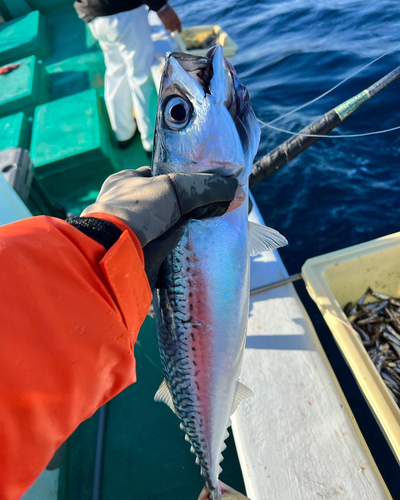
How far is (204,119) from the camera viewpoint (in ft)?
3.92

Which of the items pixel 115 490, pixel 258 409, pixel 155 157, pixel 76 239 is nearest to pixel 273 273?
pixel 258 409

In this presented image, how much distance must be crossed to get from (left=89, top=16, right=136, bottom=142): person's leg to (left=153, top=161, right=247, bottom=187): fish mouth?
288 cm

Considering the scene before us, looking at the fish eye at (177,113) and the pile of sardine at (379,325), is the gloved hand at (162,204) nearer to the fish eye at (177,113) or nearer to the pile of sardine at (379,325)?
the fish eye at (177,113)

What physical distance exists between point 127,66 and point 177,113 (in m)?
2.98

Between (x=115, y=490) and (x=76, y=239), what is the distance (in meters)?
2.12

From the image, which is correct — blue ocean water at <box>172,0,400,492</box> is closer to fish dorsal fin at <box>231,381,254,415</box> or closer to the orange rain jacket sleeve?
fish dorsal fin at <box>231,381,254,415</box>

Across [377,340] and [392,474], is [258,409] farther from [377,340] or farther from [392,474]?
[377,340]

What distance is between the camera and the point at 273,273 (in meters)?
2.65

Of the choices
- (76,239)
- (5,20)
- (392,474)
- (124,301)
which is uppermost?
(5,20)

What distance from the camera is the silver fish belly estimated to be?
138cm

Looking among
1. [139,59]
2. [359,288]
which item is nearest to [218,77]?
[359,288]

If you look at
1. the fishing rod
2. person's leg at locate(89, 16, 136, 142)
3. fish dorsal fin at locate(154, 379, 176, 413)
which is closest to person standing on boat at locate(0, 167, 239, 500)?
fish dorsal fin at locate(154, 379, 176, 413)

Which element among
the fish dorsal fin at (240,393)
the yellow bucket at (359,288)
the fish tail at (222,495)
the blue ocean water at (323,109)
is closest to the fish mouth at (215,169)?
the fish dorsal fin at (240,393)

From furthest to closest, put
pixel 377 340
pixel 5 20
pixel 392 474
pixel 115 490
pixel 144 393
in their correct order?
pixel 5 20 → pixel 377 340 → pixel 144 393 → pixel 392 474 → pixel 115 490
